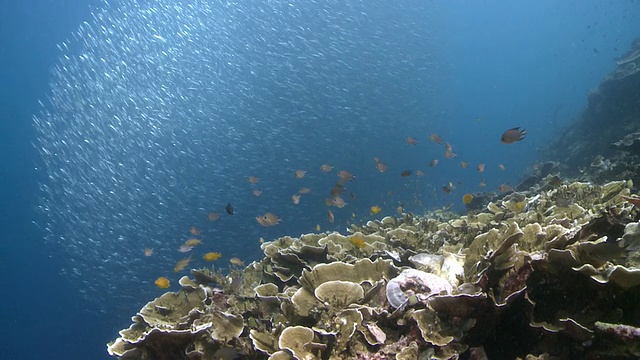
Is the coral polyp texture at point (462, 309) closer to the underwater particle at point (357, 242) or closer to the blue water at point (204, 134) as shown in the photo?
the underwater particle at point (357, 242)

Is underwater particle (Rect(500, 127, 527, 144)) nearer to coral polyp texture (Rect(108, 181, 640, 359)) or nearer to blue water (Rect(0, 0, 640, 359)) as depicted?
coral polyp texture (Rect(108, 181, 640, 359))

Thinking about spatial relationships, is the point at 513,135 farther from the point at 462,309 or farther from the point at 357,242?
the point at 462,309

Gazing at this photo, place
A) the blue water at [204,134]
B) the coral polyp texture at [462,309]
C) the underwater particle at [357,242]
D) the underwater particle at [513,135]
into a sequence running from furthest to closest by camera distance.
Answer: the blue water at [204,134] < the underwater particle at [513,135] < the underwater particle at [357,242] < the coral polyp texture at [462,309]

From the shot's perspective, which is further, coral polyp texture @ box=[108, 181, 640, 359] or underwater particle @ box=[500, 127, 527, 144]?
underwater particle @ box=[500, 127, 527, 144]

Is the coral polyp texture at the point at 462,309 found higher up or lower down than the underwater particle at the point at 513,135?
lower down

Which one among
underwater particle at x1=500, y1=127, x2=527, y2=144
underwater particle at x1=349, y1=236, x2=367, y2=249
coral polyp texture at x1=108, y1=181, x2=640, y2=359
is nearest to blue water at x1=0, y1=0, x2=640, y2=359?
underwater particle at x1=500, y1=127, x2=527, y2=144

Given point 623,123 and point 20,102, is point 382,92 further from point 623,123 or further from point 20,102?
point 20,102

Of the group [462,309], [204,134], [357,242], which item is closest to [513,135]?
[357,242]

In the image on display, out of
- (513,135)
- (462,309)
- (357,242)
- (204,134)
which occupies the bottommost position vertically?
(462,309)

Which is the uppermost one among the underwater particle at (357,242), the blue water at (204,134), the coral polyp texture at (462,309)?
the blue water at (204,134)

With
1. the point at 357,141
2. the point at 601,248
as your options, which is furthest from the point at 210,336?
the point at 357,141

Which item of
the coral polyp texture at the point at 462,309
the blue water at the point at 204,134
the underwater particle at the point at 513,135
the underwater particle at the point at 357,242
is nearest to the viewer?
the coral polyp texture at the point at 462,309

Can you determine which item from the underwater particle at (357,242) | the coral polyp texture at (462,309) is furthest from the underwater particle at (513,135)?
the underwater particle at (357,242)

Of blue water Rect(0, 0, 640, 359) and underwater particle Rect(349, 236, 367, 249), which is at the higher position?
blue water Rect(0, 0, 640, 359)
